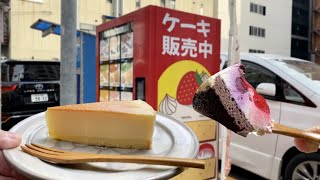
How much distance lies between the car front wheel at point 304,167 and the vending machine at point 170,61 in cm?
83

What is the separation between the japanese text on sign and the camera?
3082 mm

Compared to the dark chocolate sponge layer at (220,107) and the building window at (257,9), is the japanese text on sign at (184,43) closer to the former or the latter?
the dark chocolate sponge layer at (220,107)

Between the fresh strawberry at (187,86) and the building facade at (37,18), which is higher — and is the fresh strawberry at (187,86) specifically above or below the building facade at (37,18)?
below

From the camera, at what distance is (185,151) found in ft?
3.32

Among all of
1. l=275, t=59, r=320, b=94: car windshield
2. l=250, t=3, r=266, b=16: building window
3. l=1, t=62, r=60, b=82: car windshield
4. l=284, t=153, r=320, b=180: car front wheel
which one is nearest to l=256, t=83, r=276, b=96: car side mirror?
l=275, t=59, r=320, b=94: car windshield

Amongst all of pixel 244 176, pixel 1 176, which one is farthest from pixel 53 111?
pixel 244 176

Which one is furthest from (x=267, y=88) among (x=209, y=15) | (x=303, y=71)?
(x=209, y=15)

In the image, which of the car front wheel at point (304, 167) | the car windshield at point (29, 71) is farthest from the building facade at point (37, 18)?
the car front wheel at point (304, 167)

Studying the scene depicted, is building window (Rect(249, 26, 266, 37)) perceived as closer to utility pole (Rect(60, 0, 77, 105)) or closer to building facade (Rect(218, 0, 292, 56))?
building facade (Rect(218, 0, 292, 56))

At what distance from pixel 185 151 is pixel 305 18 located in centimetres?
4249

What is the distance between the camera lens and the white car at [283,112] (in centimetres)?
362

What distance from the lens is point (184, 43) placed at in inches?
127

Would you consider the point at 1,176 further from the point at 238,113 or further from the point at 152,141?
the point at 238,113

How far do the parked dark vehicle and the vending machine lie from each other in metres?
2.99
